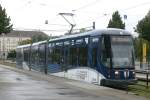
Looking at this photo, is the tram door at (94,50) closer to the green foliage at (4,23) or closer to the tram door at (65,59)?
the tram door at (65,59)

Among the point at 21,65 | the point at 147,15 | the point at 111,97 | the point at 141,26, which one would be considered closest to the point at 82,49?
the point at 111,97

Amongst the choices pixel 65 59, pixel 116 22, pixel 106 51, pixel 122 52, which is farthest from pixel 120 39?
pixel 116 22

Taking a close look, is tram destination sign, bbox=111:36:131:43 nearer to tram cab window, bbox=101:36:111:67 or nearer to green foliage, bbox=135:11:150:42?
tram cab window, bbox=101:36:111:67

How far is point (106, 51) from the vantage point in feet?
80.8

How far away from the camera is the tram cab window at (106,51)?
963 inches

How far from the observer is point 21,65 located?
185 feet

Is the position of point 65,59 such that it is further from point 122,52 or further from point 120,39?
point 122,52

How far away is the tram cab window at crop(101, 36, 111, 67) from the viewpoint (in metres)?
24.5

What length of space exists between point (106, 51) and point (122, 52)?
0.88 metres

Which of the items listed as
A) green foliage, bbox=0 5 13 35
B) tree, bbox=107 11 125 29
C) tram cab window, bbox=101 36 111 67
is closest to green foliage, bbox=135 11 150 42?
tree, bbox=107 11 125 29

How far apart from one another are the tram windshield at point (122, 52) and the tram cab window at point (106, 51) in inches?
8.6

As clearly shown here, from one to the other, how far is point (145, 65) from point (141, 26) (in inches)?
548

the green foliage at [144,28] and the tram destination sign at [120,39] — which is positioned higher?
the green foliage at [144,28]

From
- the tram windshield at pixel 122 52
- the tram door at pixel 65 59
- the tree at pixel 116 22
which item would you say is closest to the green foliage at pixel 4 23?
the tram door at pixel 65 59
